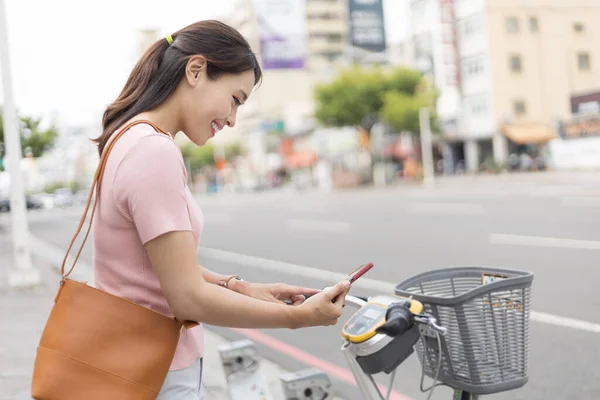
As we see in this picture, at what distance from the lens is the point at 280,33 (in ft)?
134

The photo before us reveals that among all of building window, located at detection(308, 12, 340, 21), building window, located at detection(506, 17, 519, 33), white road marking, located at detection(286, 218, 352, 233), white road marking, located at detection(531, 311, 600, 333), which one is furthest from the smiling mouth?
building window, located at detection(308, 12, 340, 21)

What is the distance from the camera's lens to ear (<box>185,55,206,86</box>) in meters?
1.66

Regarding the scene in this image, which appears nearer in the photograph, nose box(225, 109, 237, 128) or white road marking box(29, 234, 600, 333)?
nose box(225, 109, 237, 128)

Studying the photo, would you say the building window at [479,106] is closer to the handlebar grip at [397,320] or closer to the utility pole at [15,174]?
the utility pole at [15,174]

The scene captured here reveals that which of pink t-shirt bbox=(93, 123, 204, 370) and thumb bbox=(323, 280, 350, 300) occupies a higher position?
pink t-shirt bbox=(93, 123, 204, 370)

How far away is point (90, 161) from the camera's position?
141m

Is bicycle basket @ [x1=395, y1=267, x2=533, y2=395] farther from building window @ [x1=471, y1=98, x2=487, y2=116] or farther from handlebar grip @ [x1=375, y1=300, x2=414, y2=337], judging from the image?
building window @ [x1=471, y1=98, x2=487, y2=116]

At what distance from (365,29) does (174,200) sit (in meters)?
63.8

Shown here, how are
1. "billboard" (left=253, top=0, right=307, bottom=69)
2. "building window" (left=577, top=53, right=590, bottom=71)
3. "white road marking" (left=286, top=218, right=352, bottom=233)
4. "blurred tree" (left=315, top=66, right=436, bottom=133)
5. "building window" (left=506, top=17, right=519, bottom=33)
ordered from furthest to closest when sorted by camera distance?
"building window" (left=577, top=53, right=590, bottom=71), "building window" (left=506, top=17, right=519, bottom=33), "blurred tree" (left=315, top=66, right=436, bottom=133), "billboard" (left=253, top=0, right=307, bottom=69), "white road marking" (left=286, top=218, right=352, bottom=233)

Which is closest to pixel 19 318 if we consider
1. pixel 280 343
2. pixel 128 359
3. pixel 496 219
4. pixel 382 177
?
pixel 280 343

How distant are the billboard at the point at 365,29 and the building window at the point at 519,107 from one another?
20.3m

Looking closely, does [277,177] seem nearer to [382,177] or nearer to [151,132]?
[382,177]

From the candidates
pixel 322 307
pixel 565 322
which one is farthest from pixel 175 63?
pixel 565 322

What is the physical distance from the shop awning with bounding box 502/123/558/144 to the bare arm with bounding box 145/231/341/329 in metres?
43.6
